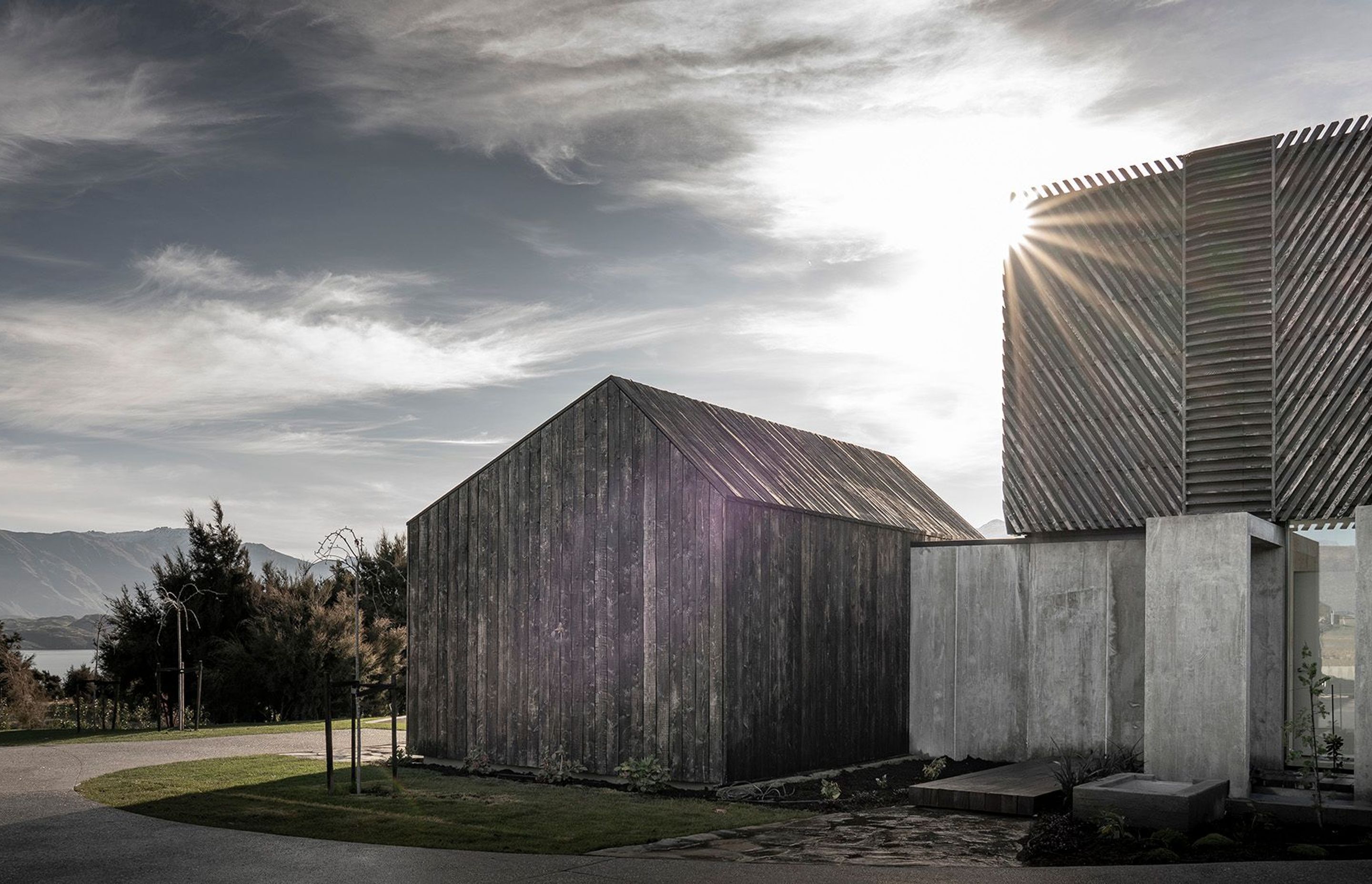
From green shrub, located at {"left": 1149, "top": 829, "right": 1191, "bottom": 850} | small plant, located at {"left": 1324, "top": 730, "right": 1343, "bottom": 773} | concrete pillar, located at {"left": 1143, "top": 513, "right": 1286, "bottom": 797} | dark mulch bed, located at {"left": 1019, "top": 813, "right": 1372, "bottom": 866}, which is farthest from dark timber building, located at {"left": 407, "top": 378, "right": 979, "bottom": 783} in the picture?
small plant, located at {"left": 1324, "top": 730, "right": 1343, "bottom": 773}

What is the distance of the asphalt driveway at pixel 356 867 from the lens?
792cm

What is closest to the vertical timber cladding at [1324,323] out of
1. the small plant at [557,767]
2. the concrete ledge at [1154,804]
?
the concrete ledge at [1154,804]

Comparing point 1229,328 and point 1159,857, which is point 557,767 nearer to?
point 1159,857

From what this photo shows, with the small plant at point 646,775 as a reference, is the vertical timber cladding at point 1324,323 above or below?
above

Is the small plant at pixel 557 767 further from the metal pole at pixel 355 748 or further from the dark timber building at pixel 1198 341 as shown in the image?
the dark timber building at pixel 1198 341

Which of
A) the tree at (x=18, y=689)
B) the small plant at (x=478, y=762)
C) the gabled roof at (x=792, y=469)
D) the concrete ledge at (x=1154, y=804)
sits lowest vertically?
the tree at (x=18, y=689)

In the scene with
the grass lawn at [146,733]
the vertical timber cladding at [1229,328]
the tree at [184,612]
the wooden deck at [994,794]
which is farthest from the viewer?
the tree at [184,612]

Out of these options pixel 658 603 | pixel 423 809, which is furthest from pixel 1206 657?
pixel 423 809

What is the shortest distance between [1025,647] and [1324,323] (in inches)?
216

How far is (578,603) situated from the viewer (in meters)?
14.3

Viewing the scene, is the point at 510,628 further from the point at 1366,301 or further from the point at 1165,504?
the point at 1366,301

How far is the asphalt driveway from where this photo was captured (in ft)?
26.0

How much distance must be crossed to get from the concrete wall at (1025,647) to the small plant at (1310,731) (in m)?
1.92

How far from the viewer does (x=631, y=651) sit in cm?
1366
